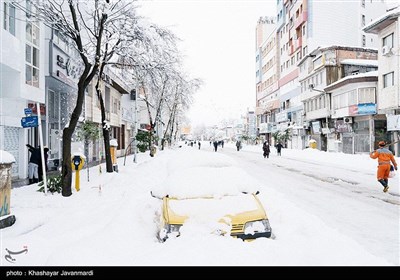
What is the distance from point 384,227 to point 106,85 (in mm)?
28194

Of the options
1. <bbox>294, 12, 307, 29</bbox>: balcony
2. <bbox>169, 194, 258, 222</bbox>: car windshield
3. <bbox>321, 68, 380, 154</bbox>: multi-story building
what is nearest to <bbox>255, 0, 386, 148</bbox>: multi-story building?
<bbox>294, 12, 307, 29</bbox>: balcony

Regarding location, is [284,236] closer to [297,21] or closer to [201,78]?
[201,78]

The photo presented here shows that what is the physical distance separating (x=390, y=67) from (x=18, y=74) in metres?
27.1

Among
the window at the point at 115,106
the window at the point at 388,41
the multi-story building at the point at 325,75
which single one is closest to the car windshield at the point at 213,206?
the window at the point at 388,41

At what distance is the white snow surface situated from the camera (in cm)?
421

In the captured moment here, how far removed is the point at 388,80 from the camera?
27.9 metres

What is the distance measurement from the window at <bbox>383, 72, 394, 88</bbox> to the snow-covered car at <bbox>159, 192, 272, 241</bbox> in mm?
27045

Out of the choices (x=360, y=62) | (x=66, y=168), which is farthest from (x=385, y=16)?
(x=66, y=168)

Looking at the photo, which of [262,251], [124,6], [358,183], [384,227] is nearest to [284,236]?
[262,251]

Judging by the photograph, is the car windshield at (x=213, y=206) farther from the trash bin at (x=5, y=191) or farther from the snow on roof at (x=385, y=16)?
the snow on roof at (x=385, y=16)

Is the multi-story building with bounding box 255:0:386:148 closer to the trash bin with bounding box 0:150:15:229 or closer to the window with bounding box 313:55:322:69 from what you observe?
the window with bounding box 313:55:322:69

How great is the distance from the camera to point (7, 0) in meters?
12.5

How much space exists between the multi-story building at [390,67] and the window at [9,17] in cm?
2615

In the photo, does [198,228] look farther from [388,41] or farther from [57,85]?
[388,41]
